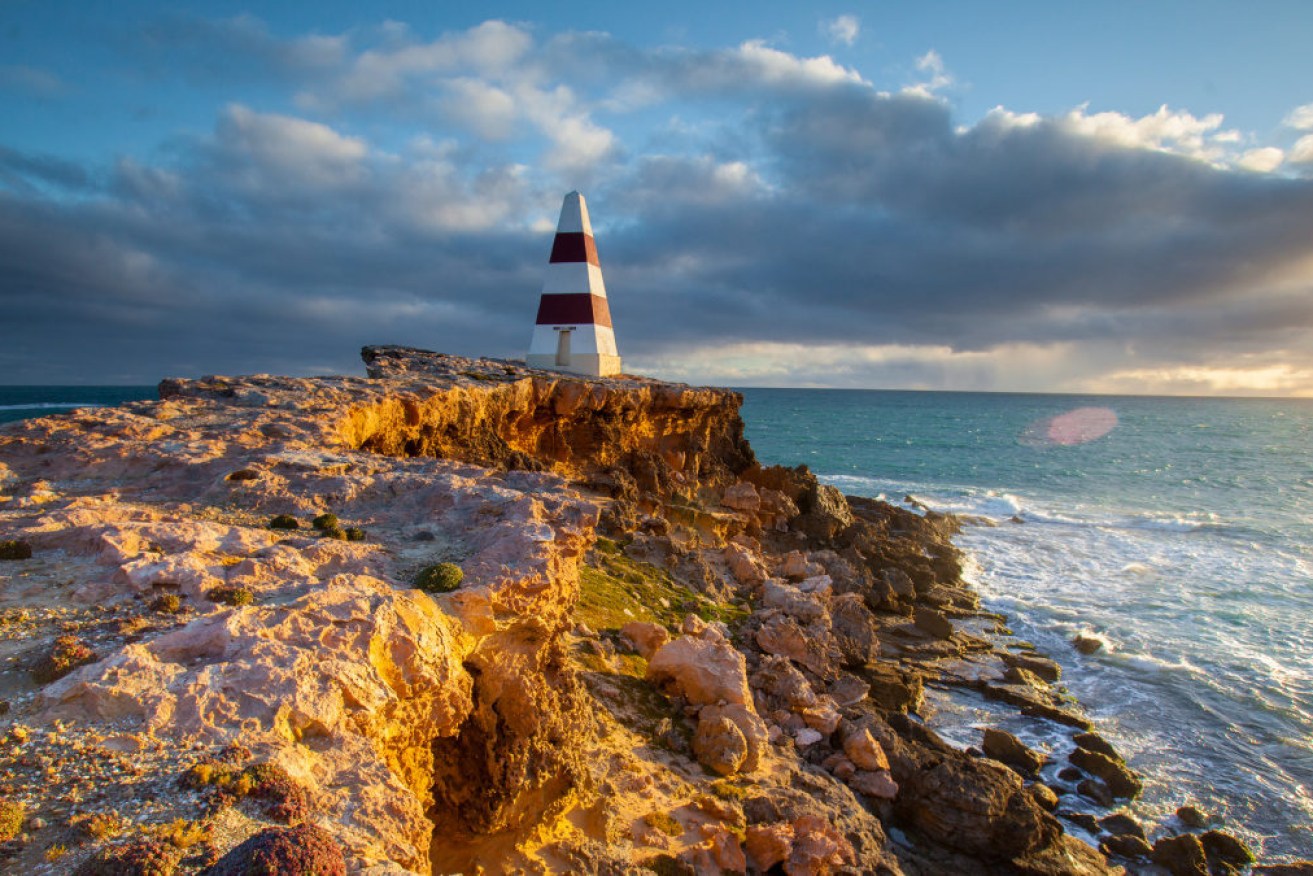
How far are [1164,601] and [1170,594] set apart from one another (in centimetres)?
135

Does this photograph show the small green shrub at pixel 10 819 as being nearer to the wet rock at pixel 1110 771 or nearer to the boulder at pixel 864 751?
the boulder at pixel 864 751

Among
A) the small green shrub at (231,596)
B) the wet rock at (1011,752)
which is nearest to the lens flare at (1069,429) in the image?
the wet rock at (1011,752)

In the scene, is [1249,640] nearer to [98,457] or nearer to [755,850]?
[755,850]

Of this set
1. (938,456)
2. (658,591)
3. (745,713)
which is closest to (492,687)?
(745,713)

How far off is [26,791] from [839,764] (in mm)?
11765

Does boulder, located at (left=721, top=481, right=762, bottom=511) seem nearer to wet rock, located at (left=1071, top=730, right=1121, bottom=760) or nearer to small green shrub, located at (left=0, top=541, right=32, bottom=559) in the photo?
wet rock, located at (left=1071, top=730, right=1121, bottom=760)

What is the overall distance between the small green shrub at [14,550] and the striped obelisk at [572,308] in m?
20.9

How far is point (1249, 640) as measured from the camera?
76.9ft

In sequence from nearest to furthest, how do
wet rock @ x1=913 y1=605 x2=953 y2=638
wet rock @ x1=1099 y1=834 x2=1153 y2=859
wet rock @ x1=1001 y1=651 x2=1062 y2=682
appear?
1. wet rock @ x1=1099 y1=834 x2=1153 y2=859
2. wet rock @ x1=1001 y1=651 x2=1062 y2=682
3. wet rock @ x1=913 y1=605 x2=953 y2=638

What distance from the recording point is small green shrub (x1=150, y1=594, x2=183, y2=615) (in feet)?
21.6

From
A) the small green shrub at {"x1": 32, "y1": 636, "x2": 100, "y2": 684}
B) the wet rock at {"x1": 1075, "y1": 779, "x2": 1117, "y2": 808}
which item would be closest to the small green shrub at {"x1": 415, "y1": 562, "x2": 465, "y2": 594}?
the small green shrub at {"x1": 32, "y1": 636, "x2": 100, "y2": 684}

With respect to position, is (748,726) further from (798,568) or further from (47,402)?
(47,402)

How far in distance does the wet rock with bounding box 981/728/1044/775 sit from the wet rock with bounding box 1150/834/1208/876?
8.34 feet

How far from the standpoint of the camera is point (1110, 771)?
1523 cm
